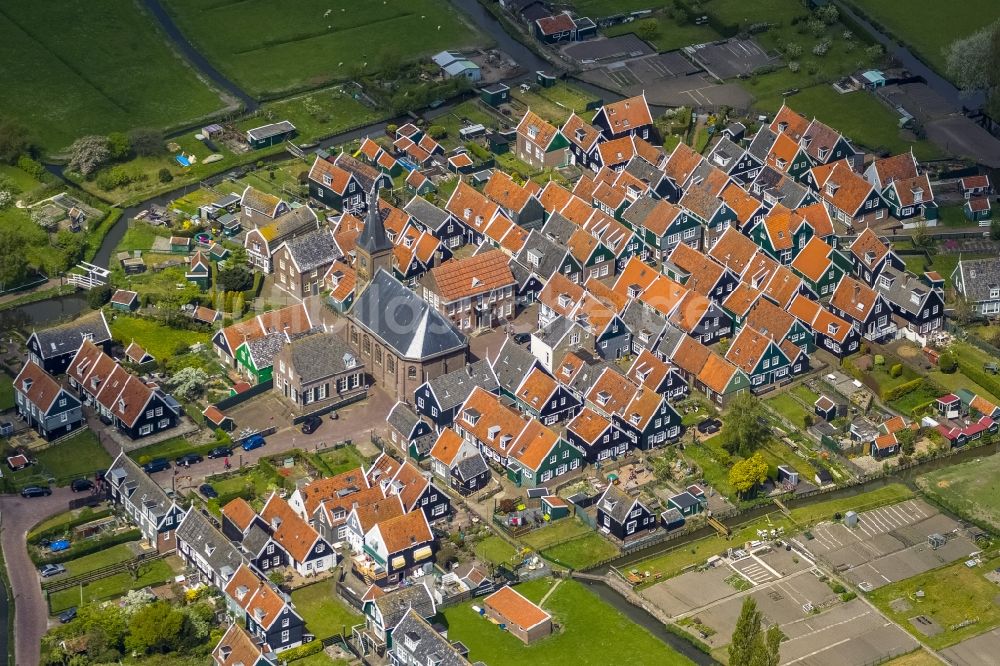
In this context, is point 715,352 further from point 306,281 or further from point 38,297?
point 38,297

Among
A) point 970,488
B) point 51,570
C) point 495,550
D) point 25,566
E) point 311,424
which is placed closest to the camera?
point 51,570

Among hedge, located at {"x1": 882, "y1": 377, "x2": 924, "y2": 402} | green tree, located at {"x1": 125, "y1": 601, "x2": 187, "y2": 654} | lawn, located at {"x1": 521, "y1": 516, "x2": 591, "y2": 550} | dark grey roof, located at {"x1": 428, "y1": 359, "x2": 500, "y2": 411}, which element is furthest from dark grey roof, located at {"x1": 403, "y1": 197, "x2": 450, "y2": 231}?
green tree, located at {"x1": 125, "y1": 601, "x2": 187, "y2": 654}

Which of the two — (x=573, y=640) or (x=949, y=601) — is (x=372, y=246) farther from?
(x=949, y=601)

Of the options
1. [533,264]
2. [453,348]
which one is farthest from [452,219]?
[453,348]

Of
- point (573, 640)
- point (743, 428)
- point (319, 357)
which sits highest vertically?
point (743, 428)

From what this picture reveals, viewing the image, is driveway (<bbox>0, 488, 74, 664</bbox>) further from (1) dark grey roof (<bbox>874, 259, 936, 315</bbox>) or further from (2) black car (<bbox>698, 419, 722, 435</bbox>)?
(1) dark grey roof (<bbox>874, 259, 936, 315</bbox>)

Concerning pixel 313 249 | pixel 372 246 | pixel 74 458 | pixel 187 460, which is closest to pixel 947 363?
pixel 372 246

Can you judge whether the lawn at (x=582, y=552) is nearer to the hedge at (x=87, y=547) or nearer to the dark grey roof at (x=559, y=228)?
the hedge at (x=87, y=547)
